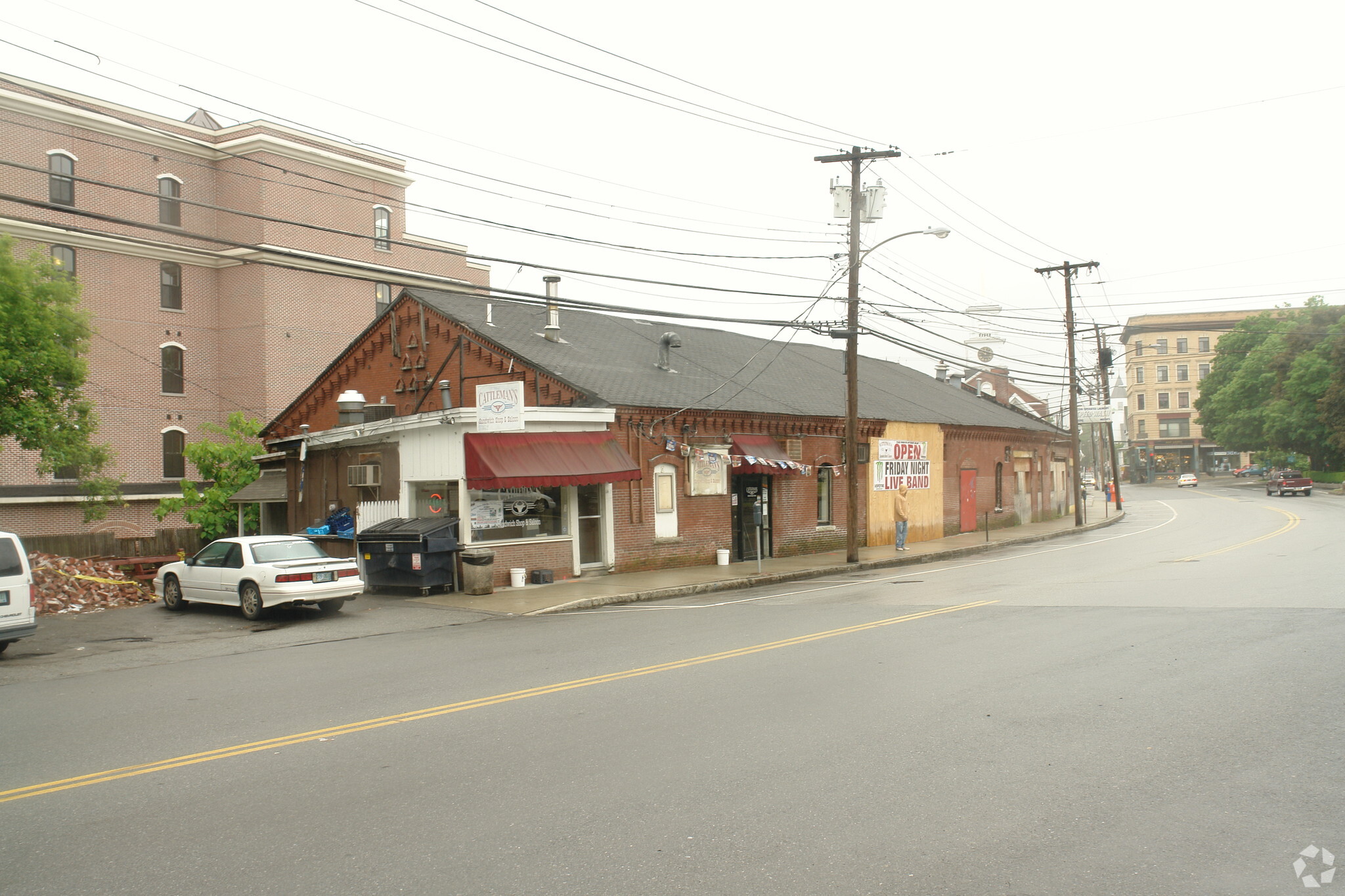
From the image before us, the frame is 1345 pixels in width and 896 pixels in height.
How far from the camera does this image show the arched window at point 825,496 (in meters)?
29.9

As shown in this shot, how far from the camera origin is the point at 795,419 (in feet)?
91.4

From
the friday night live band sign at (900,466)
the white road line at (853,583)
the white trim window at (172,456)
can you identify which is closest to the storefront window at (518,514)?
the white road line at (853,583)

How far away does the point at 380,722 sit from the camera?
829cm

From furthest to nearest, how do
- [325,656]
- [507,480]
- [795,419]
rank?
[795,419] < [507,480] < [325,656]

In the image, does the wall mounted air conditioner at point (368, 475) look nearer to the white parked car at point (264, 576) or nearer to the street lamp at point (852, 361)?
the white parked car at point (264, 576)

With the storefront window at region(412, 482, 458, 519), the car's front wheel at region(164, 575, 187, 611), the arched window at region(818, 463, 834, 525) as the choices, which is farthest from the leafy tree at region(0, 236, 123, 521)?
the arched window at region(818, 463, 834, 525)

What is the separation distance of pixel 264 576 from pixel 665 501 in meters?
10.2

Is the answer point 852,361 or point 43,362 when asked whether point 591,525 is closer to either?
point 852,361

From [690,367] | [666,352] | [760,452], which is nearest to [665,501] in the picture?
[760,452]

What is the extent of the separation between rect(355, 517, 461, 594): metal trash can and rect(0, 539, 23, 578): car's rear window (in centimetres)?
739

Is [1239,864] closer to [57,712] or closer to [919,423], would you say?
[57,712]

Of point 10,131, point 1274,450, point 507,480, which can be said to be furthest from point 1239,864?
point 1274,450

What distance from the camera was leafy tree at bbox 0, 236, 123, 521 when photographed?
753 inches

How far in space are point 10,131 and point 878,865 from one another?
4275cm
